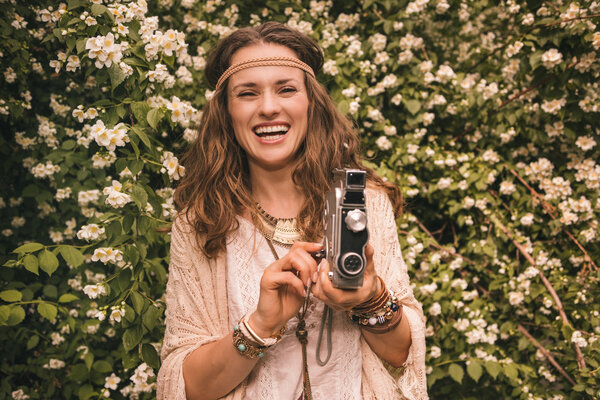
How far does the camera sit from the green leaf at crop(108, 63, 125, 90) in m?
1.62

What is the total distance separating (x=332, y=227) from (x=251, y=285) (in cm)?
52

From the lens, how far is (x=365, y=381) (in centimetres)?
149

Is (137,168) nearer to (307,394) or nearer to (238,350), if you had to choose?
(238,350)

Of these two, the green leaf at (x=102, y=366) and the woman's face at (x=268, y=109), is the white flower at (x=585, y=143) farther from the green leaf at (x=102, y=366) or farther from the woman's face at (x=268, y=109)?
the green leaf at (x=102, y=366)

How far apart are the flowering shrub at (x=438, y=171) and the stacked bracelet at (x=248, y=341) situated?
3.21 ft

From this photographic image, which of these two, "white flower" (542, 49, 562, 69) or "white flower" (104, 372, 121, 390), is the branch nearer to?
"white flower" (542, 49, 562, 69)

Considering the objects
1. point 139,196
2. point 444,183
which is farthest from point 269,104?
point 444,183

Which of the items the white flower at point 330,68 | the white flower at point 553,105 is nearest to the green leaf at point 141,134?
the white flower at point 330,68

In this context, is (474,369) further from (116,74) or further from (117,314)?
(116,74)

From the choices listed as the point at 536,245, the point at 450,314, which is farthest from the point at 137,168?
the point at 536,245

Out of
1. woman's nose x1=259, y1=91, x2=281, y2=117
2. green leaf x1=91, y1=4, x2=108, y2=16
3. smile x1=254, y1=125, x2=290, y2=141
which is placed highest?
green leaf x1=91, y1=4, x2=108, y2=16

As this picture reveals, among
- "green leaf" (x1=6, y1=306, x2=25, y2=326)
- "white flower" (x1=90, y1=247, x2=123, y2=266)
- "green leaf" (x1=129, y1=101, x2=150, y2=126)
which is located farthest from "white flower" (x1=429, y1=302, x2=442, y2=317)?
"green leaf" (x1=6, y1=306, x2=25, y2=326)

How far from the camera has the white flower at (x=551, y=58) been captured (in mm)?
2359

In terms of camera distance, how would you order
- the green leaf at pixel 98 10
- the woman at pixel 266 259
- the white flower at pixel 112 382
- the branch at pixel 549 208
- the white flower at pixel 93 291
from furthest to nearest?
the branch at pixel 549 208 → the white flower at pixel 112 382 → the white flower at pixel 93 291 → the green leaf at pixel 98 10 → the woman at pixel 266 259
